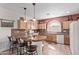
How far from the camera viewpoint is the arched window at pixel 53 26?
2215 mm

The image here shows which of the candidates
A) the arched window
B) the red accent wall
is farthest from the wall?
the arched window

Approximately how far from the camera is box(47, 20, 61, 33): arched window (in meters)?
2.21

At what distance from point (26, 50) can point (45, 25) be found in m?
0.61

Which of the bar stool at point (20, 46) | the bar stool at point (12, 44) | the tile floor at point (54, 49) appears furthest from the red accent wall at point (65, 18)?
the bar stool at point (12, 44)

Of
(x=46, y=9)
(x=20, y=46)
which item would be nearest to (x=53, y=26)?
(x=46, y=9)

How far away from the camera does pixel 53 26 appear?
7.54 ft

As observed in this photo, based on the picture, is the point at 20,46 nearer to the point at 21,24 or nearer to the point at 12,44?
the point at 12,44

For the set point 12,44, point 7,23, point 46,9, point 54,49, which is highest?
point 46,9

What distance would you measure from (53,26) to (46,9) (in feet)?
1.18

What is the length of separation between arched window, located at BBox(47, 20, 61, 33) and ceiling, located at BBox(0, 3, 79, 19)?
139mm

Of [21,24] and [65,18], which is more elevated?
[65,18]

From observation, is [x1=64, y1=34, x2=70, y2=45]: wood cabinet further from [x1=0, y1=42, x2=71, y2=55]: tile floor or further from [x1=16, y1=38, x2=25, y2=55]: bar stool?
[x1=16, y1=38, x2=25, y2=55]: bar stool

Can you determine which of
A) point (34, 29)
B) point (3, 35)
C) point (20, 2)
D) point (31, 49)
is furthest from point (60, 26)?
point (3, 35)
